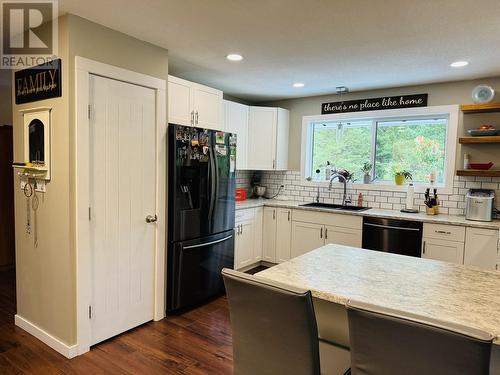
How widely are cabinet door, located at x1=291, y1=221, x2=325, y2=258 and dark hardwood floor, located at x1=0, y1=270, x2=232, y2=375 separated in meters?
1.56

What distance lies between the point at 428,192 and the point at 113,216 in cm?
335

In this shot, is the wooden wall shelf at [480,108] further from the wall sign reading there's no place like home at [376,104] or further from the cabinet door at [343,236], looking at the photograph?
the cabinet door at [343,236]

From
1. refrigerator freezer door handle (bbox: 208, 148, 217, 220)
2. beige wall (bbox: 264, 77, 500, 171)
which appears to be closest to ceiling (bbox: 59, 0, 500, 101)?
beige wall (bbox: 264, 77, 500, 171)

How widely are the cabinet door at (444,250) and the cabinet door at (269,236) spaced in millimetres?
1846

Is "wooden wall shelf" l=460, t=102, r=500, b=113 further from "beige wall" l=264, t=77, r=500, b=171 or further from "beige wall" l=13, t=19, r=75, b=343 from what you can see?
"beige wall" l=13, t=19, r=75, b=343

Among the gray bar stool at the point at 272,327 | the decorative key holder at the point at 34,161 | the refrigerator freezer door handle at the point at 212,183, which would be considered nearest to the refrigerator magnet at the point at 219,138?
the refrigerator freezer door handle at the point at 212,183

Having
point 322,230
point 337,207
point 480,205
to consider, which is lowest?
point 322,230

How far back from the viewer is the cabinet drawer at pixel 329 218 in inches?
154

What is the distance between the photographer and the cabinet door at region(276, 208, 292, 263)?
4488mm

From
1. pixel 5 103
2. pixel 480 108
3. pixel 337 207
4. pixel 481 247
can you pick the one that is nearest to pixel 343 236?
pixel 337 207

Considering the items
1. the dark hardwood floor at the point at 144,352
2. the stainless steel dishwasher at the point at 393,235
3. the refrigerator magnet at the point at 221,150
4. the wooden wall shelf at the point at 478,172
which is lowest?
the dark hardwood floor at the point at 144,352

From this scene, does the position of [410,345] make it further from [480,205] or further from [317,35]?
[480,205]

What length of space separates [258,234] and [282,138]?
144cm

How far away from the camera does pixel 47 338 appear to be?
2643mm
